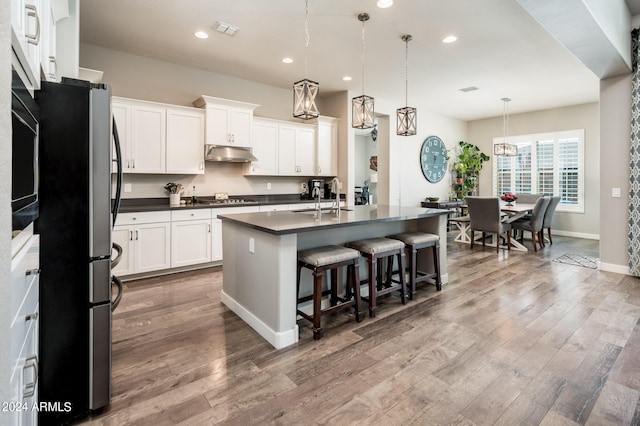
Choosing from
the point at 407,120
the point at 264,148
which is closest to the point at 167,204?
the point at 264,148

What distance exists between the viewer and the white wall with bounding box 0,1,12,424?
74 cm

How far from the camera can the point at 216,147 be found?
4.84m

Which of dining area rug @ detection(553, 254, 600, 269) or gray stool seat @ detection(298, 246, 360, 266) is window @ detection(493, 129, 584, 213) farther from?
gray stool seat @ detection(298, 246, 360, 266)

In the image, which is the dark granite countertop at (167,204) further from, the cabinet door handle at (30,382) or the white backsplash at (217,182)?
the cabinet door handle at (30,382)

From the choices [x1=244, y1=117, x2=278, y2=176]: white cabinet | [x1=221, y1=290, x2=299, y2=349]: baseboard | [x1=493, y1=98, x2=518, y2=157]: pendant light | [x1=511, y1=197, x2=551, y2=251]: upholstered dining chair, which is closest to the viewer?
[x1=221, y1=290, x2=299, y2=349]: baseboard

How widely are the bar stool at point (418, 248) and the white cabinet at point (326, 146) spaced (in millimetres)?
2815

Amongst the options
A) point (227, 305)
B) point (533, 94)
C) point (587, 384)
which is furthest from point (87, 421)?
point (533, 94)

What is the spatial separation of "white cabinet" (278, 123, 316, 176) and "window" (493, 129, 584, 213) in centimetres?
537

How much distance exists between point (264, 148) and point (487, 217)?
4.03 meters

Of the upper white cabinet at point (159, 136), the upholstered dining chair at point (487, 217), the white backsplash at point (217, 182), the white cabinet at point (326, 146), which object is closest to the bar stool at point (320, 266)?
the upper white cabinet at point (159, 136)

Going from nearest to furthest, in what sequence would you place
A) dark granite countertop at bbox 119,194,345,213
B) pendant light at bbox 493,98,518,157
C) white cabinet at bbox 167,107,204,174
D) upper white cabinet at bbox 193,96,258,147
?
dark granite countertop at bbox 119,194,345,213, white cabinet at bbox 167,107,204,174, upper white cabinet at bbox 193,96,258,147, pendant light at bbox 493,98,518,157

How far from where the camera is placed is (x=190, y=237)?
4453 mm

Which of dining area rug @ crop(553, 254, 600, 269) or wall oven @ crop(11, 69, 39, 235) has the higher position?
wall oven @ crop(11, 69, 39, 235)

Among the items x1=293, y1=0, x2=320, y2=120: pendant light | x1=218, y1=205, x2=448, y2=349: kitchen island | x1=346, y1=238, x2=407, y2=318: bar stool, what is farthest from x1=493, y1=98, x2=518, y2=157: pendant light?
x1=293, y1=0, x2=320, y2=120: pendant light
